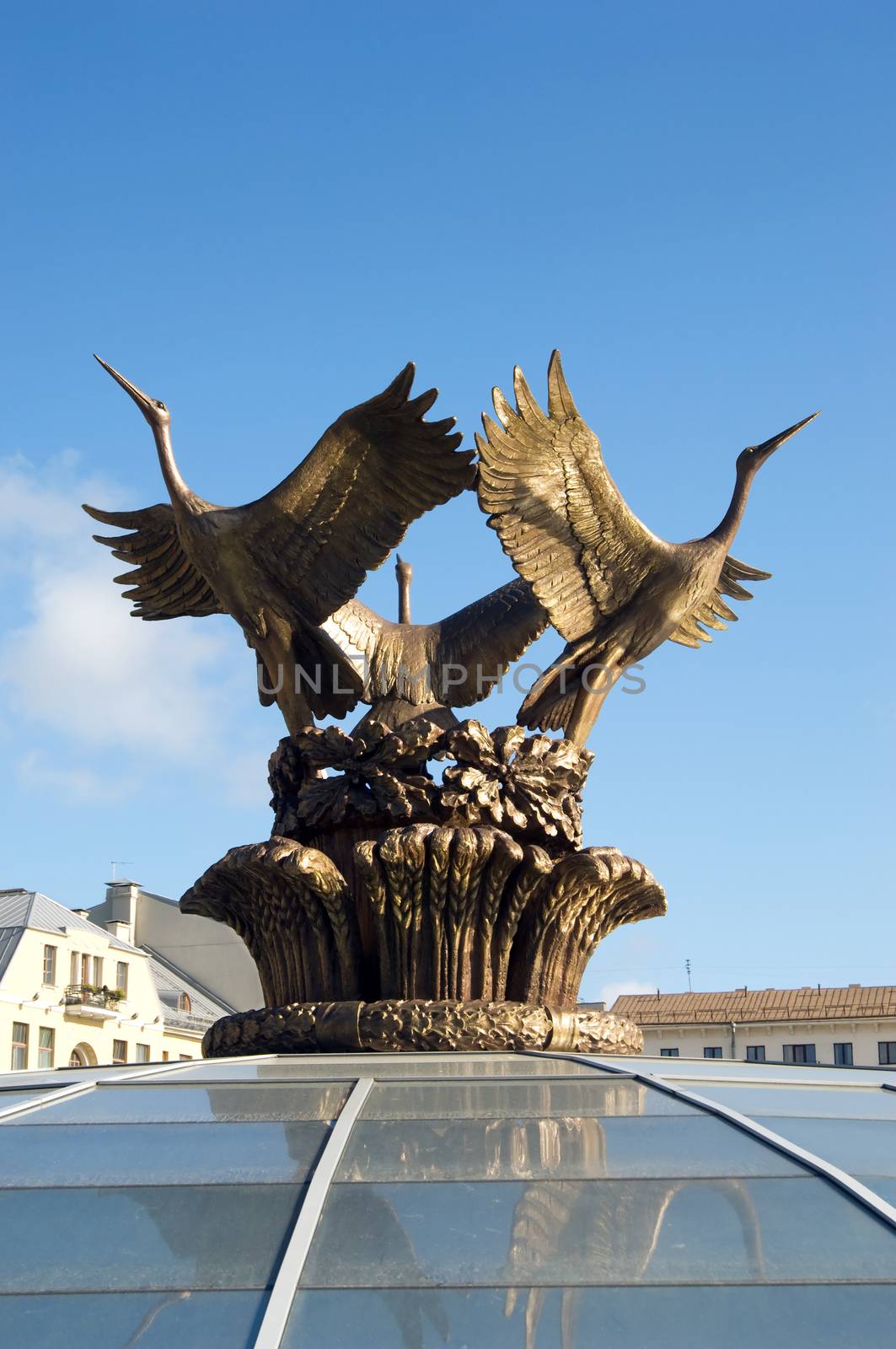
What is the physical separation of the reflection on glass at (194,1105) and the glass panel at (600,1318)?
5.99 ft

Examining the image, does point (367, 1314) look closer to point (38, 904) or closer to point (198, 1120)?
point (198, 1120)

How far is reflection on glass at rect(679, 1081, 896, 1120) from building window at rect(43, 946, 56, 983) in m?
35.5

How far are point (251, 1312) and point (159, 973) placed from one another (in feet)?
146

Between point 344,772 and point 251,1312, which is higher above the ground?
point 344,772

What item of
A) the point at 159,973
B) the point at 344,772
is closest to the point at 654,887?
the point at 344,772

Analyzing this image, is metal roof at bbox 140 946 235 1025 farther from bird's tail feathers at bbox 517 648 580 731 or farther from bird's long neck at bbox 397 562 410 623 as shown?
bird's tail feathers at bbox 517 648 580 731

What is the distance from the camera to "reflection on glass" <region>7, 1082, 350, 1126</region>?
7.13 metres

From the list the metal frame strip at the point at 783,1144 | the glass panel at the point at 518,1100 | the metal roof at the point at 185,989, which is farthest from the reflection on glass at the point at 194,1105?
the metal roof at the point at 185,989

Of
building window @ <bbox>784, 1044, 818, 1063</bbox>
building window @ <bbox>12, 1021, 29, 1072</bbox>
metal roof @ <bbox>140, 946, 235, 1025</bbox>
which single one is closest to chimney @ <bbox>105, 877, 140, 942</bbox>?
metal roof @ <bbox>140, 946, 235, 1025</bbox>

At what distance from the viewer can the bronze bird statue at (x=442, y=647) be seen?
12.4 metres

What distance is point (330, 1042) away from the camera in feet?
33.1

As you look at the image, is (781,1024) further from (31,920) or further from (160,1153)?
(160,1153)

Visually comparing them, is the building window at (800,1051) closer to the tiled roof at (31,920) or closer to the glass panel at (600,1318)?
the tiled roof at (31,920)

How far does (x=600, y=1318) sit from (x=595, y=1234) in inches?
22.5
